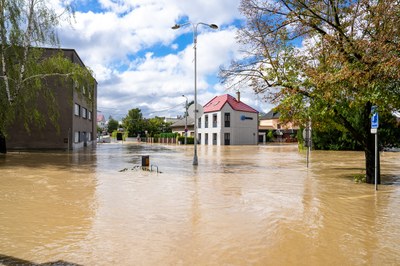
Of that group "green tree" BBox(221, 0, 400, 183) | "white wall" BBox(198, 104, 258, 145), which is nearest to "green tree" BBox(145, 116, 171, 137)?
"white wall" BBox(198, 104, 258, 145)

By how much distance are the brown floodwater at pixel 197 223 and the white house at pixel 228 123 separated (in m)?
42.7

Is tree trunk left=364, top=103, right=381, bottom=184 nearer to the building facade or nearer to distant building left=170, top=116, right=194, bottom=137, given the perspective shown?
distant building left=170, top=116, right=194, bottom=137

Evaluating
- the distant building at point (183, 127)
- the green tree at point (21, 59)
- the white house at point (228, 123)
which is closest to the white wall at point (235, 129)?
the white house at point (228, 123)

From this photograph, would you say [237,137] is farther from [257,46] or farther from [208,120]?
[257,46]

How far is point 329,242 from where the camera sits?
5379mm

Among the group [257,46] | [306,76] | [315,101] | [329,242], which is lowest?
[329,242]

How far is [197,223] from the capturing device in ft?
21.2

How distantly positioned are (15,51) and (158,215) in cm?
1863

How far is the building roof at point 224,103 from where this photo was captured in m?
54.9

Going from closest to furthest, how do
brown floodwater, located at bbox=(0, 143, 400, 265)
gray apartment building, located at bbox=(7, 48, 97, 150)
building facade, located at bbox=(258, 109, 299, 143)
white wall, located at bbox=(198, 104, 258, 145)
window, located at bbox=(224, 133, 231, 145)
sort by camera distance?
brown floodwater, located at bbox=(0, 143, 400, 265)
gray apartment building, located at bbox=(7, 48, 97, 150)
white wall, located at bbox=(198, 104, 258, 145)
window, located at bbox=(224, 133, 231, 145)
building facade, located at bbox=(258, 109, 299, 143)

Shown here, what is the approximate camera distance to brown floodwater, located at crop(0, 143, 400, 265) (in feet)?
15.5

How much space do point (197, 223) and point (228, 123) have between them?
158 ft

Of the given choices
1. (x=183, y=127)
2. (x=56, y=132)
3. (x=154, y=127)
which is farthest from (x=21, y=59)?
(x=154, y=127)

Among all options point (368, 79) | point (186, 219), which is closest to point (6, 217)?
point (186, 219)
